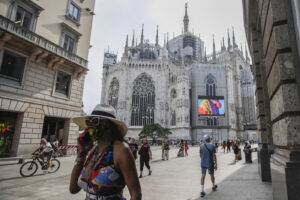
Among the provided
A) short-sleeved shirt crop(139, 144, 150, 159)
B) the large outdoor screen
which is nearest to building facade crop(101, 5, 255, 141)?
the large outdoor screen

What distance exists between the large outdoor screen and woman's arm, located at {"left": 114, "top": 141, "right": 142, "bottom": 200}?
36.6 meters

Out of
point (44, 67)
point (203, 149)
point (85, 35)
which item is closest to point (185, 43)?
point (85, 35)

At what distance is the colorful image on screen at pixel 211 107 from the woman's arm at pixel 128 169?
3657cm

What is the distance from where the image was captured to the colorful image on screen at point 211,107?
36.6m

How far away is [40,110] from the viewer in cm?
1159

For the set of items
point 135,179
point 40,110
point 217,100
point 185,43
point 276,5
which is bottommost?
point 135,179

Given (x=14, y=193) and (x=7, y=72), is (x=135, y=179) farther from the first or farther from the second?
(x=7, y=72)

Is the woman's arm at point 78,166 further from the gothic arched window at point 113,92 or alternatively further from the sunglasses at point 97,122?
the gothic arched window at point 113,92

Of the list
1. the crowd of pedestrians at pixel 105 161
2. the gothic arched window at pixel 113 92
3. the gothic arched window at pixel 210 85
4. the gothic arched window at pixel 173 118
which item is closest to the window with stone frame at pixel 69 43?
the crowd of pedestrians at pixel 105 161

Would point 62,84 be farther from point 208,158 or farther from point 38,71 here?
point 208,158

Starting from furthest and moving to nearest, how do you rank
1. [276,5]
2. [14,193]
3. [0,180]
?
1. [0,180]
2. [14,193]
3. [276,5]

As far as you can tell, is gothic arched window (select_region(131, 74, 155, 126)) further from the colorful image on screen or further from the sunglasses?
the sunglasses

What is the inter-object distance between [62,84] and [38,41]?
3.33 metres

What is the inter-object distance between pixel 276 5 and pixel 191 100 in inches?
1728
